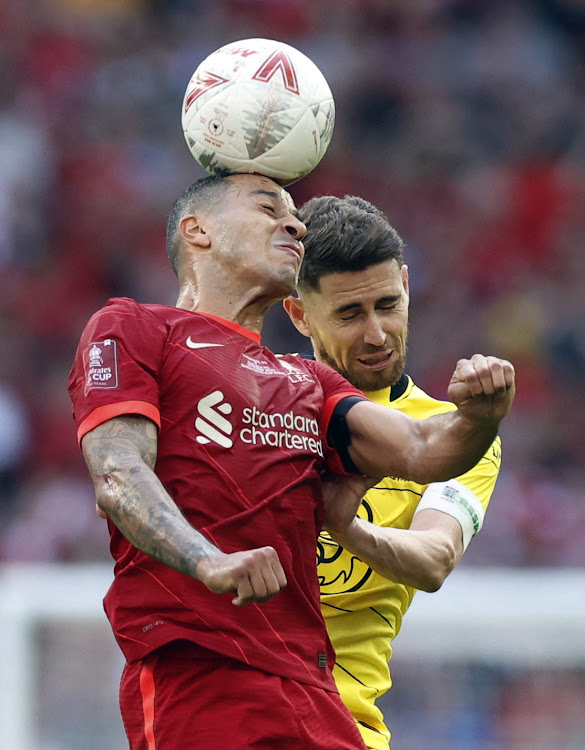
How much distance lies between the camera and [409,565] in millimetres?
3752

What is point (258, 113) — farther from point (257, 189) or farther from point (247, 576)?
point (247, 576)

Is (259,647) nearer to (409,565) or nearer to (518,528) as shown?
(409,565)

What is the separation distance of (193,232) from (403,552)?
111 cm

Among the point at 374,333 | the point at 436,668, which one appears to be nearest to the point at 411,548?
the point at 374,333

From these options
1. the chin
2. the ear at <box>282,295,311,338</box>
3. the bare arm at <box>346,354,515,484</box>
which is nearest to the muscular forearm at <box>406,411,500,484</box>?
the bare arm at <box>346,354,515,484</box>

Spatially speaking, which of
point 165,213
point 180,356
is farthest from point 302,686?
point 165,213

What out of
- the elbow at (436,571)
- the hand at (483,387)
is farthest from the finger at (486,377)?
the elbow at (436,571)

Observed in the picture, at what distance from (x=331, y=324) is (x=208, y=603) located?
1.58 m

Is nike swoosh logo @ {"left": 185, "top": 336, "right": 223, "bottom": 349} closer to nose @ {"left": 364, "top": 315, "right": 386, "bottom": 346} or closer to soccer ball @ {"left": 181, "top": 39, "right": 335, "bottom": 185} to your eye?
soccer ball @ {"left": 181, "top": 39, "right": 335, "bottom": 185}

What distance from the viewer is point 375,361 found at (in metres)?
4.28

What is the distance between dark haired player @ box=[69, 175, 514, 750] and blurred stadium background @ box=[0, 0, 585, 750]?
4.73m

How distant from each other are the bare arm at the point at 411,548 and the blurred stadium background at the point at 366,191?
418 cm

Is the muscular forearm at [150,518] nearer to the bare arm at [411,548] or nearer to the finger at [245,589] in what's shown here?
the finger at [245,589]

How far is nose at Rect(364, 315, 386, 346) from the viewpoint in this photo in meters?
4.23
